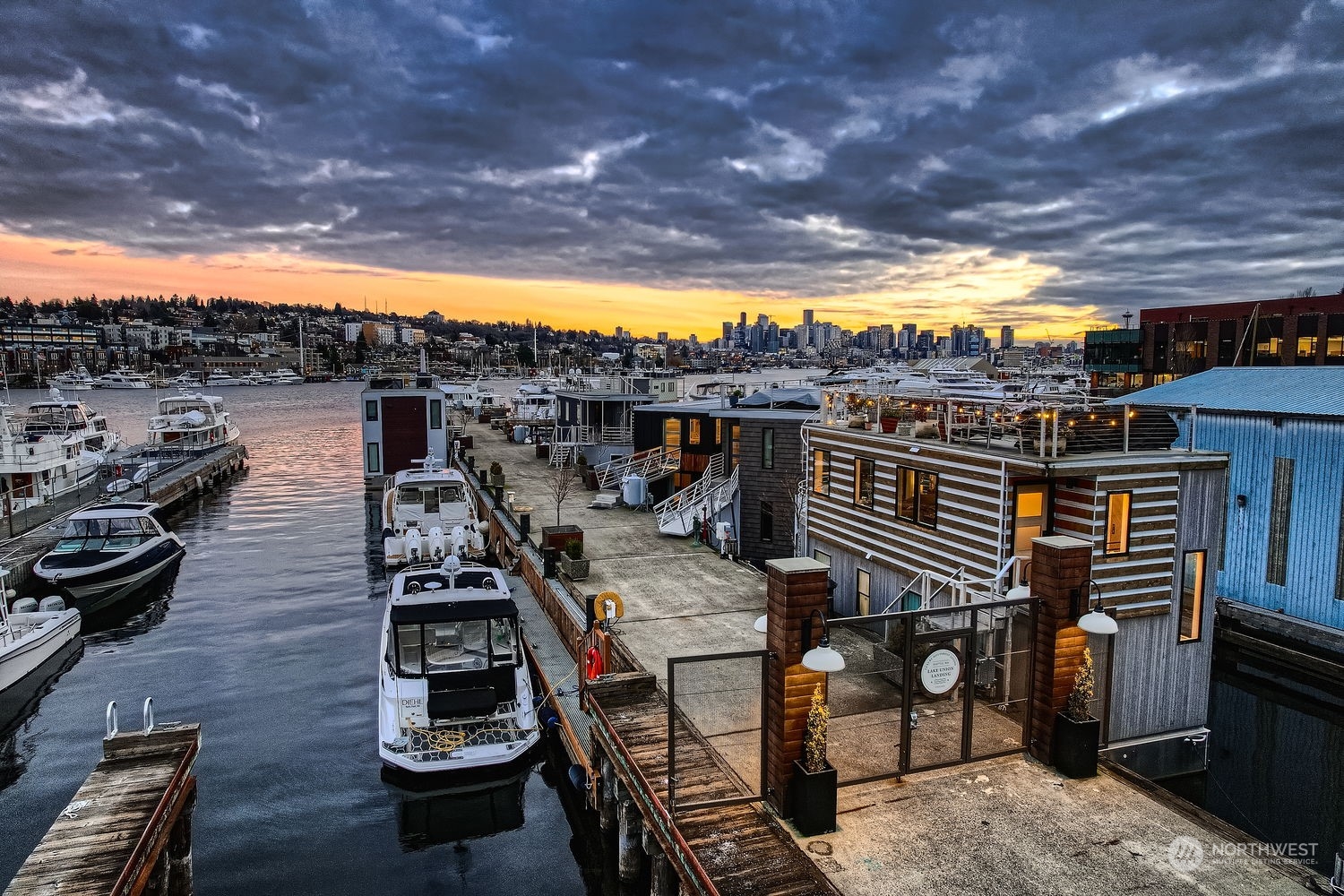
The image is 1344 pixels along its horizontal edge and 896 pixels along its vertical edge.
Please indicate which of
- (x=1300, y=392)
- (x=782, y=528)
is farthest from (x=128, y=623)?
(x=1300, y=392)

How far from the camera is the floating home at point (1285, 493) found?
20781 mm

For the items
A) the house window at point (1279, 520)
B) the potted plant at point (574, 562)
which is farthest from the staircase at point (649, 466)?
the house window at point (1279, 520)

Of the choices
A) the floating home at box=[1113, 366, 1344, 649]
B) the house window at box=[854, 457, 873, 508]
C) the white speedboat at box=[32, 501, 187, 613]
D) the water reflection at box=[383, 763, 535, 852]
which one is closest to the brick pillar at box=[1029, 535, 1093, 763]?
the house window at box=[854, 457, 873, 508]

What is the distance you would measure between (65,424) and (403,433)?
1941 centimetres

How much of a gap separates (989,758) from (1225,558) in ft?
57.5

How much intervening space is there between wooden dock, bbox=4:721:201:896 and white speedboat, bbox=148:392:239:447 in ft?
191

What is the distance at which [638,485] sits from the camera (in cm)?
3562

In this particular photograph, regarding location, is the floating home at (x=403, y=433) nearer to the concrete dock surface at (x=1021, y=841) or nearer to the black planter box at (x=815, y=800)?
the concrete dock surface at (x=1021, y=841)

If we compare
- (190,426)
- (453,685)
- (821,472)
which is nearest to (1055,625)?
(821,472)

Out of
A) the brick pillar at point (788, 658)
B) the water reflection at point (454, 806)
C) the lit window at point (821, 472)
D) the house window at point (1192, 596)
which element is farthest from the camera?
the lit window at point (821, 472)

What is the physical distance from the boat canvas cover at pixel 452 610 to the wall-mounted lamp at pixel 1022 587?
393 inches

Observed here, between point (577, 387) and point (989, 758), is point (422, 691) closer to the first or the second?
point (989, 758)

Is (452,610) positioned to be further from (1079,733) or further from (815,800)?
(1079,733)

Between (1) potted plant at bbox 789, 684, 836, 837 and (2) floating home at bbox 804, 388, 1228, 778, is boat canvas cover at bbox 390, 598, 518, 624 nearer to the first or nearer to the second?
(2) floating home at bbox 804, 388, 1228, 778
